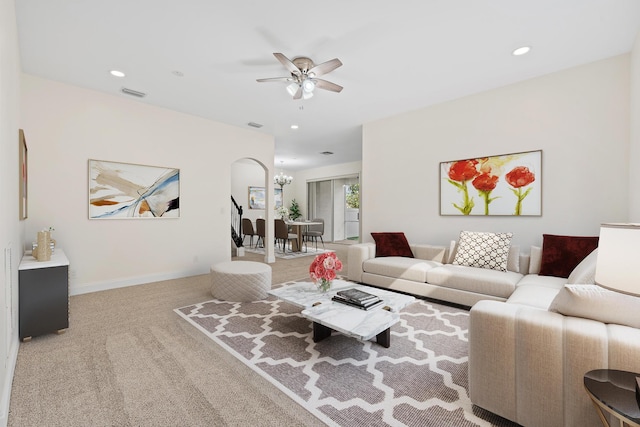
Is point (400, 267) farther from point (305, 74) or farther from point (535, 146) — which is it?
point (305, 74)

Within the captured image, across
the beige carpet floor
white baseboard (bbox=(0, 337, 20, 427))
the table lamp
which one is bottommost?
the beige carpet floor

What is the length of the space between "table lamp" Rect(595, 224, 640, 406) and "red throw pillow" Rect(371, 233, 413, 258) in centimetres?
314

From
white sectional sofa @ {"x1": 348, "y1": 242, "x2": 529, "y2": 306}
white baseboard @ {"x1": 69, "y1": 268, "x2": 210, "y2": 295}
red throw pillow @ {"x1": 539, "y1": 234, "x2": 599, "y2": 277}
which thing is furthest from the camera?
white baseboard @ {"x1": 69, "y1": 268, "x2": 210, "y2": 295}

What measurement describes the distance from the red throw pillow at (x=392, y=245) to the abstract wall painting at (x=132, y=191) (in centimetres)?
334

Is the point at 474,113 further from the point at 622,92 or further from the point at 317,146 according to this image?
the point at 317,146

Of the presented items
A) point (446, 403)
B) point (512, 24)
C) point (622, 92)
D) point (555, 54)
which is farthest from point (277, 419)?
point (622, 92)

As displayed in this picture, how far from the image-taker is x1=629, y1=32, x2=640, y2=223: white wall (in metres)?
2.61

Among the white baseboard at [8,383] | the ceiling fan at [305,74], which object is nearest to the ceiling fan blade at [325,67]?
the ceiling fan at [305,74]

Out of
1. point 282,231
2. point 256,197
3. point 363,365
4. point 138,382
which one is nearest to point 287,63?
point 363,365

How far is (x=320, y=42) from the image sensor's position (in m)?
2.67

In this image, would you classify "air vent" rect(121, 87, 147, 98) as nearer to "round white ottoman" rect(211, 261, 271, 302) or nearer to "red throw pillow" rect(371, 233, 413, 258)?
"round white ottoman" rect(211, 261, 271, 302)

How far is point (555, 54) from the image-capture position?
9.54 ft

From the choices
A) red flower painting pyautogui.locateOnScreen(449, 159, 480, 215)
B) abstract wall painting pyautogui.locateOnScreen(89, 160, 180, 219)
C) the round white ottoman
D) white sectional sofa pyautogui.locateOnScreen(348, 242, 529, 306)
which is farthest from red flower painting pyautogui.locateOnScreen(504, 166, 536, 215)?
abstract wall painting pyautogui.locateOnScreen(89, 160, 180, 219)

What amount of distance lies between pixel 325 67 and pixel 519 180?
2797 millimetres
